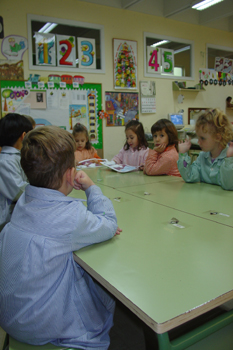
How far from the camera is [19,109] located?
3.67 m

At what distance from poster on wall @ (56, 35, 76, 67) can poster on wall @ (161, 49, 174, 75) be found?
1.60m

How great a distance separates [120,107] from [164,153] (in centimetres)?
237

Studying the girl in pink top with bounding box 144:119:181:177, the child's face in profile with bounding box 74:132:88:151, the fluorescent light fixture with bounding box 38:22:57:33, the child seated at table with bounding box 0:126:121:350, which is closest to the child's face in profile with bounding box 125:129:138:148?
the girl in pink top with bounding box 144:119:181:177

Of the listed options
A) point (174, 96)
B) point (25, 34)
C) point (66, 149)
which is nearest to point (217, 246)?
point (66, 149)

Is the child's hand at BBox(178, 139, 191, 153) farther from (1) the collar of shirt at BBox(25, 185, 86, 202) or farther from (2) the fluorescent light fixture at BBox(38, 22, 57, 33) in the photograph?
(2) the fluorescent light fixture at BBox(38, 22, 57, 33)

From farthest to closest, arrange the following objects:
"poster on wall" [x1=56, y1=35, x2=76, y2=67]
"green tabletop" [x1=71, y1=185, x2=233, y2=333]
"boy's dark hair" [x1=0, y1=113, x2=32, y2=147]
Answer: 1. "poster on wall" [x1=56, y1=35, x2=76, y2=67]
2. "boy's dark hair" [x1=0, y1=113, x2=32, y2=147]
3. "green tabletop" [x1=71, y1=185, x2=233, y2=333]

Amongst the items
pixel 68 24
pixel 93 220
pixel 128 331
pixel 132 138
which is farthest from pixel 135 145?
pixel 68 24

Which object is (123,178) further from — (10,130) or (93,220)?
(93,220)

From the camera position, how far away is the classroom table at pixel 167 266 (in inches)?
22.9

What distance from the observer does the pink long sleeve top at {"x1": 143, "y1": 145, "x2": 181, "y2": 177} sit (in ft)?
7.12

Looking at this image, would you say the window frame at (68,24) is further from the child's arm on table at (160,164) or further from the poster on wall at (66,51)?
the child's arm on table at (160,164)

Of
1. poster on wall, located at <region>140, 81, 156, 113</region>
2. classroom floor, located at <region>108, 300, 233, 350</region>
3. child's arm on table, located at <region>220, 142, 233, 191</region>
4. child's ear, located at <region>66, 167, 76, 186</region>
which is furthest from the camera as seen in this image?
poster on wall, located at <region>140, 81, 156, 113</region>

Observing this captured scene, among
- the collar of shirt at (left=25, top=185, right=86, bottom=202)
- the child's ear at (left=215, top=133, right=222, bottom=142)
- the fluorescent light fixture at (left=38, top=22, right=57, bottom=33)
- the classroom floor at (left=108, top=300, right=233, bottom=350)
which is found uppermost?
the fluorescent light fixture at (left=38, top=22, right=57, bottom=33)

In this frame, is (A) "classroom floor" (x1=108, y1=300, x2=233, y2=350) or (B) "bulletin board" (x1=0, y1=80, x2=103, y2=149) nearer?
(A) "classroom floor" (x1=108, y1=300, x2=233, y2=350)
